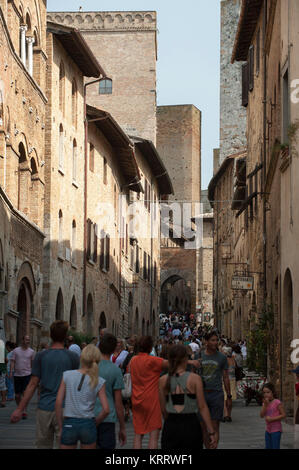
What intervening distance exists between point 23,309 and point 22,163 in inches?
147

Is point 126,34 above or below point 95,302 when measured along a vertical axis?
above

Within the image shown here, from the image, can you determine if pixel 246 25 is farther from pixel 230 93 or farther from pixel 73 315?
pixel 230 93

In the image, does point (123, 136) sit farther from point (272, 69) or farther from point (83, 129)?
point (272, 69)

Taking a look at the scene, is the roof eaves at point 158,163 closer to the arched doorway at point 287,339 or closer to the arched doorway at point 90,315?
the arched doorway at point 90,315

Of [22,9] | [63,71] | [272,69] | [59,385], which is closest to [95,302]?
[63,71]

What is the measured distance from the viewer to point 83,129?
31.2m

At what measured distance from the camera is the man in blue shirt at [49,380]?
8.22m

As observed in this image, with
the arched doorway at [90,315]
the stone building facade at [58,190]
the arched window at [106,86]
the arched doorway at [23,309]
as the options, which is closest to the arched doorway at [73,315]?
the stone building facade at [58,190]

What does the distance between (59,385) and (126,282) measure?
34.0m

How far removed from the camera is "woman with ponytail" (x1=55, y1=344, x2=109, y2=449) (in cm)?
745

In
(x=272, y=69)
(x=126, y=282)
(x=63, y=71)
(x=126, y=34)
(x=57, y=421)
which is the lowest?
(x=57, y=421)

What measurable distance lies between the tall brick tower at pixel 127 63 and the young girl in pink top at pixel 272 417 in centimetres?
4544

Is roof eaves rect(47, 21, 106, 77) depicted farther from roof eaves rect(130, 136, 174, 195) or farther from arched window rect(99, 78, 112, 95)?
arched window rect(99, 78, 112, 95)

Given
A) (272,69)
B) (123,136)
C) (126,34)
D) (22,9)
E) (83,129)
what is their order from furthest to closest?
(126,34) → (123,136) → (83,129) → (22,9) → (272,69)
